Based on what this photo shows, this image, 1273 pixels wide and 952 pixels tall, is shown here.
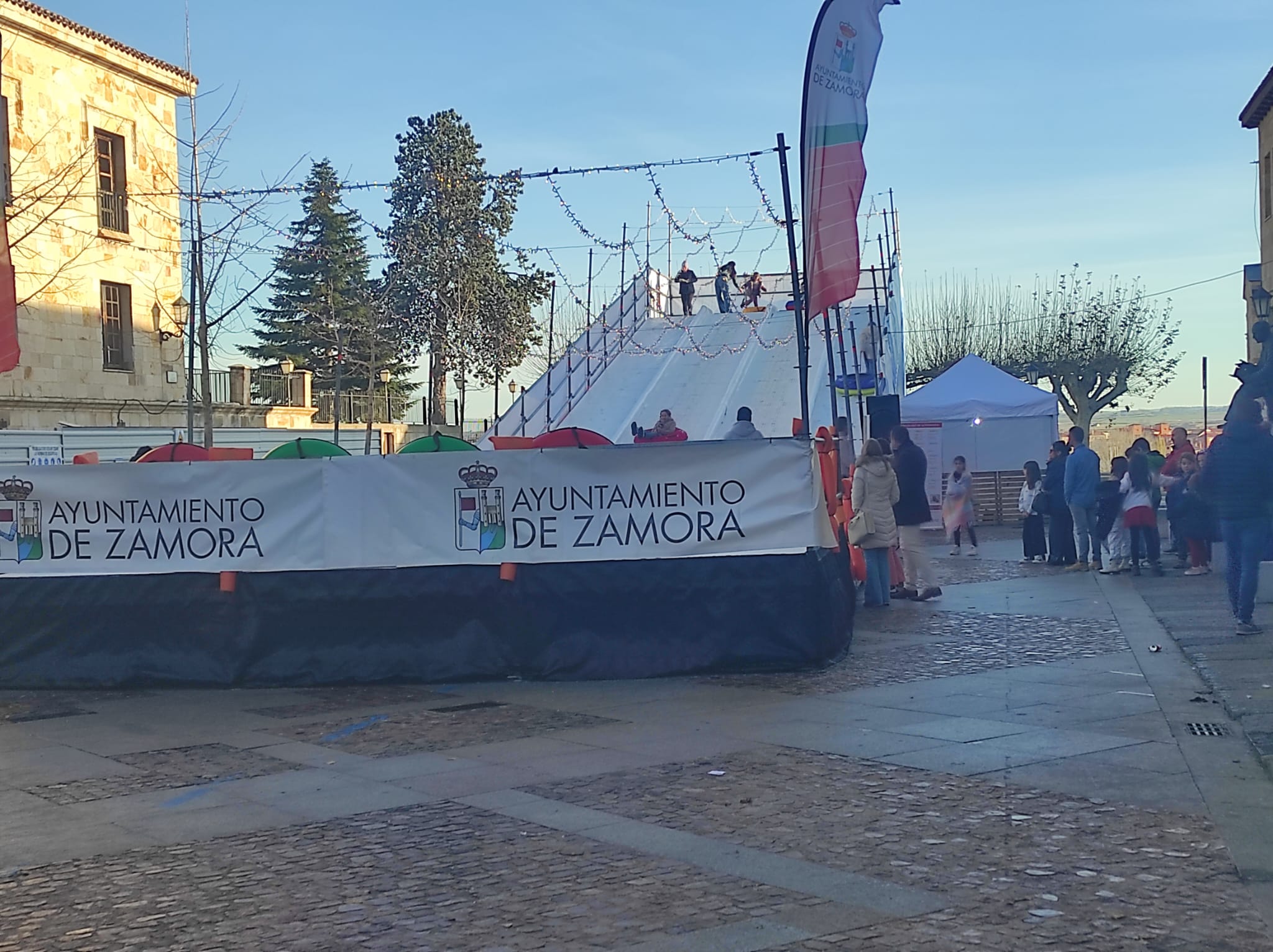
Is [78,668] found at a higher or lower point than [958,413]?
lower

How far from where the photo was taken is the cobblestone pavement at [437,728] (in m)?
8.05

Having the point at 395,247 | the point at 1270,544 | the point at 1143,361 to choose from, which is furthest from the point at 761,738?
the point at 1143,361

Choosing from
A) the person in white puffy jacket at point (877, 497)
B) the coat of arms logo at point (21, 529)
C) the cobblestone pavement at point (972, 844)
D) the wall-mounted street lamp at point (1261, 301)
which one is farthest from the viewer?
the wall-mounted street lamp at point (1261, 301)

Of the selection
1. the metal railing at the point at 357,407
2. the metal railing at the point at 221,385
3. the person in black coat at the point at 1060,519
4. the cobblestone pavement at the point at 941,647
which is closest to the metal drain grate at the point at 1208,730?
the cobblestone pavement at the point at 941,647

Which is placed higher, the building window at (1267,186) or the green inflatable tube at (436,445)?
the building window at (1267,186)

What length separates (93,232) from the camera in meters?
32.7

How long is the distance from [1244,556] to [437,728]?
22.3 ft

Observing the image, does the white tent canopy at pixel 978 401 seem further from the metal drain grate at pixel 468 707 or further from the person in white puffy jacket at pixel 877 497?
the metal drain grate at pixel 468 707

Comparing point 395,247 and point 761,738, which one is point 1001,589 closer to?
point 761,738

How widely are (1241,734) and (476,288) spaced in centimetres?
4248

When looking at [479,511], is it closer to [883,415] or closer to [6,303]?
[6,303]

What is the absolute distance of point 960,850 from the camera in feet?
18.1

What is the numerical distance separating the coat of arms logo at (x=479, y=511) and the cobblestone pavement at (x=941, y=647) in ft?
6.46

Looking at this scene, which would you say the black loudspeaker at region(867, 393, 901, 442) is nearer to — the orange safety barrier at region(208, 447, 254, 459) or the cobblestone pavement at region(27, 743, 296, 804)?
the orange safety barrier at region(208, 447, 254, 459)
